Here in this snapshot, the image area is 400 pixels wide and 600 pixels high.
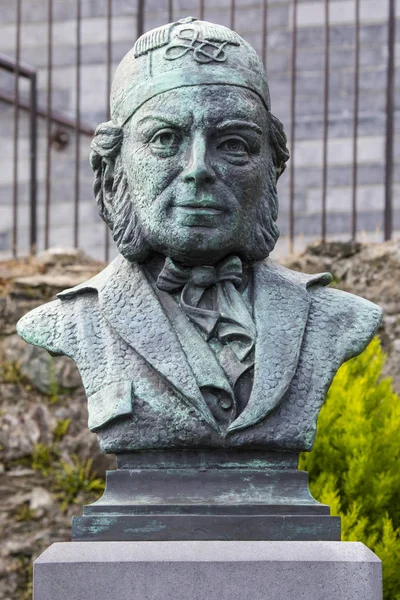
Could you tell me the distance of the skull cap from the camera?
15.6ft

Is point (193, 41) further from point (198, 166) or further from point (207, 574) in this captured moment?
point (207, 574)

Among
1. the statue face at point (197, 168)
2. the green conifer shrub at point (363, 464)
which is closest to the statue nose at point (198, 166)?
the statue face at point (197, 168)

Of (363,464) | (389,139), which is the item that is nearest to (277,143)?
(363,464)

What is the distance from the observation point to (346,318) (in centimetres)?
498

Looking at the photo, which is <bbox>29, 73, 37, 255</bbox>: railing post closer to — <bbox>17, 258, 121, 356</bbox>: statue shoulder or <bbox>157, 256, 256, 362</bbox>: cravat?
<bbox>17, 258, 121, 356</bbox>: statue shoulder

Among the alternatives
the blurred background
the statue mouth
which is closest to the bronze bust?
the statue mouth

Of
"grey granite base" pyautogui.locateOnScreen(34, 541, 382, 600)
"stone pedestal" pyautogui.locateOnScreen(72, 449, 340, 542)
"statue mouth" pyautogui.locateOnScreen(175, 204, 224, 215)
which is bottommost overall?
"grey granite base" pyautogui.locateOnScreen(34, 541, 382, 600)

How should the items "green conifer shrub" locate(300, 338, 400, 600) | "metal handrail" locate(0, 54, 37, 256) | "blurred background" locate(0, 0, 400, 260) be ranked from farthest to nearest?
"blurred background" locate(0, 0, 400, 260) → "metal handrail" locate(0, 54, 37, 256) → "green conifer shrub" locate(300, 338, 400, 600)

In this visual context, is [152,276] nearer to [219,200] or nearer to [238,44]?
[219,200]

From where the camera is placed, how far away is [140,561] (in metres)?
4.46

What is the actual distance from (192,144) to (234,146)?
0.16m

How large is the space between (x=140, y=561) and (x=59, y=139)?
6573 mm

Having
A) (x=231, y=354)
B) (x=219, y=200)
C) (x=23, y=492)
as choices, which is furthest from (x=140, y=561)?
(x=23, y=492)

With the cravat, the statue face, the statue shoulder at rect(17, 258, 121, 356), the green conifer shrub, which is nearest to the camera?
the statue face
